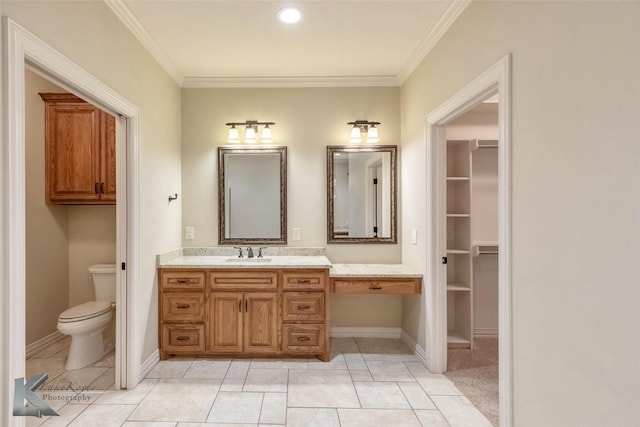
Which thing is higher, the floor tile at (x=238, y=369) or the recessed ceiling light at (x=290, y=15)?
the recessed ceiling light at (x=290, y=15)

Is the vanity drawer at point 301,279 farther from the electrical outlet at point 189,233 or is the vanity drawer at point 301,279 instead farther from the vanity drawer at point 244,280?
the electrical outlet at point 189,233

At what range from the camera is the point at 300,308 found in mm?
2826

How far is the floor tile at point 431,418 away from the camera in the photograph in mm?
1991

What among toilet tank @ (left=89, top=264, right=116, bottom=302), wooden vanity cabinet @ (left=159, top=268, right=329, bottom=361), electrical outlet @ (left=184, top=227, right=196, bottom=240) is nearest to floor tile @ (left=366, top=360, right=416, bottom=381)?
wooden vanity cabinet @ (left=159, top=268, right=329, bottom=361)

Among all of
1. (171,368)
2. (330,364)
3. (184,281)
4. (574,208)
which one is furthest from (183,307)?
(574,208)

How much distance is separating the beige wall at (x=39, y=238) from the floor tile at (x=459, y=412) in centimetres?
357

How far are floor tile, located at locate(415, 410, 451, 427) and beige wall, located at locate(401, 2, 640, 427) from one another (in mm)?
542

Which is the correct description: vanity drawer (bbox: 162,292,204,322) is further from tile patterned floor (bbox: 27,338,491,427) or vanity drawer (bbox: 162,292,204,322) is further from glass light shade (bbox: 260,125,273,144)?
glass light shade (bbox: 260,125,273,144)

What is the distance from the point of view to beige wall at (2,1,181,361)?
5.32 feet

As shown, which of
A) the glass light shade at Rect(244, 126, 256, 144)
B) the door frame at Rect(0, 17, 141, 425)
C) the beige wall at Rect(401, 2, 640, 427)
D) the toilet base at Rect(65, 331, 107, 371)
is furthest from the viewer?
the glass light shade at Rect(244, 126, 256, 144)

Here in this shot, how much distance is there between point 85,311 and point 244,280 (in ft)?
4.47

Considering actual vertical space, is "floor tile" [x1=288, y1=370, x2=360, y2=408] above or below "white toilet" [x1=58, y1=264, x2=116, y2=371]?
below

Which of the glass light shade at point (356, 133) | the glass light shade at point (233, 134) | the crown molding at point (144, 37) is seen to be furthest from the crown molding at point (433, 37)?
the crown molding at point (144, 37)

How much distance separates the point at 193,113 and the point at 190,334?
222 centimetres
